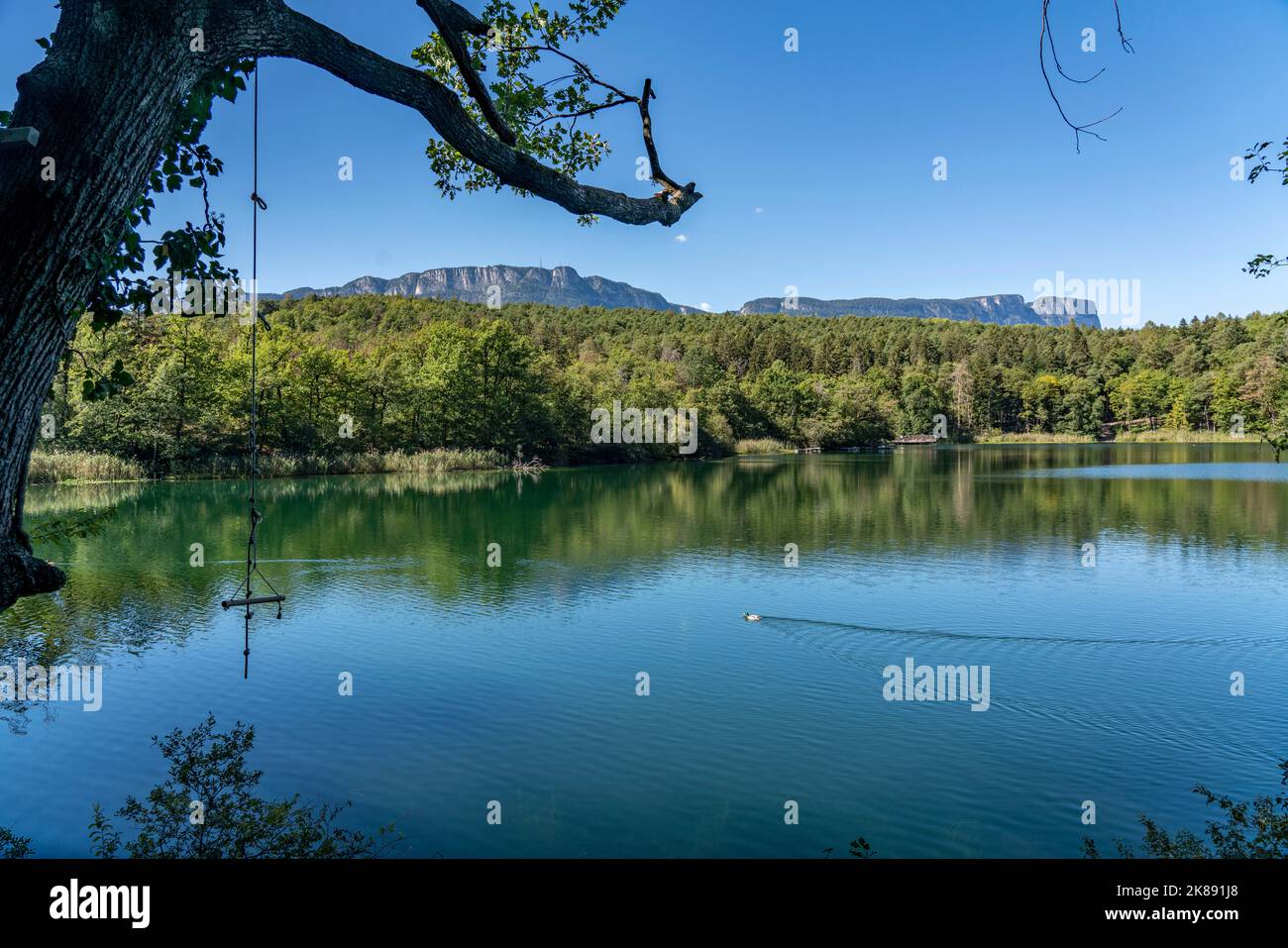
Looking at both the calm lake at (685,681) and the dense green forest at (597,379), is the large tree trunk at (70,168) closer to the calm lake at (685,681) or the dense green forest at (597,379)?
the dense green forest at (597,379)

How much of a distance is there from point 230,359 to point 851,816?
161 ft

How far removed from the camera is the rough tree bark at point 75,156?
2.64 meters

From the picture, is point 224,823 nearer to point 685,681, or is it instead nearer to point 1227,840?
point 685,681

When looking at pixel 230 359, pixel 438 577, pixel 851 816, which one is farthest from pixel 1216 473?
pixel 230 359

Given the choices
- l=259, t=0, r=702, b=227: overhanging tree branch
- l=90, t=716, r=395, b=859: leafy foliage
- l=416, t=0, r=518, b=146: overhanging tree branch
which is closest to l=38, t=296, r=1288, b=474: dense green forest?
l=259, t=0, r=702, b=227: overhanging tree branch

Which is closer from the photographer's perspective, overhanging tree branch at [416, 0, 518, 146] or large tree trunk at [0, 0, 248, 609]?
large tree trunk at [0, 0, 248, 609]

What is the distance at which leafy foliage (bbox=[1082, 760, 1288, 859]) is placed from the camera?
615 centimetres

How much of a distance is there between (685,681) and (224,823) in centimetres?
597

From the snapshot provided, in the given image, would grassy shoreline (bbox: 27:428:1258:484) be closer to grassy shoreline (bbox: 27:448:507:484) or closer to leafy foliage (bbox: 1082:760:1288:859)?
grassy shoreline (bbox: 27:448:507:484)

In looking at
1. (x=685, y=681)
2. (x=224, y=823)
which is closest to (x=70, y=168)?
(x=224, y=823)

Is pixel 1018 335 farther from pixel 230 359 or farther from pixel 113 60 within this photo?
pixel 113 60

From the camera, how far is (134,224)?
422 centimetres

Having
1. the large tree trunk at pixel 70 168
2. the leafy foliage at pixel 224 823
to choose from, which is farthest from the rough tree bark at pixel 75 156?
the leafy foliage at pixel 224 823

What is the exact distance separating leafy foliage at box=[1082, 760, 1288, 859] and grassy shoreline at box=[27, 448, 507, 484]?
125 feet
